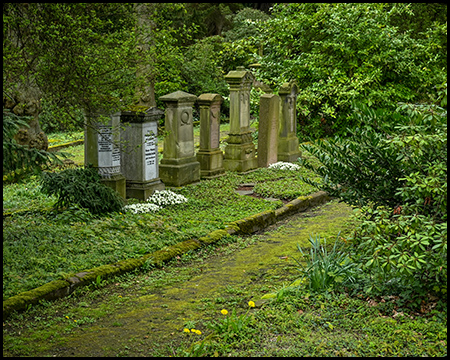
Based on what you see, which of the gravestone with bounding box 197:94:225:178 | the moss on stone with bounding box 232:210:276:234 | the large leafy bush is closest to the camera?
the large leafy bush

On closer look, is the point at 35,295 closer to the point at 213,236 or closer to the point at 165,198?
the point at 213,236

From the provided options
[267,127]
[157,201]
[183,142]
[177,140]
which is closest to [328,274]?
[157,201]

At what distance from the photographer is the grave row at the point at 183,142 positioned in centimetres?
991

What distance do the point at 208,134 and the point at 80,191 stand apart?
4901 millimetres

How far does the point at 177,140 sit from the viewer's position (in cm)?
1185

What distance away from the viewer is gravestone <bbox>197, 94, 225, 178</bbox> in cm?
1309

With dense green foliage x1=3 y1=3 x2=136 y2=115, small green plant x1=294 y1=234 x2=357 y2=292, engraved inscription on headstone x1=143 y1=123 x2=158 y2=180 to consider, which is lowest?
small green plant x1=294 y1=234 x2=357 y2=292

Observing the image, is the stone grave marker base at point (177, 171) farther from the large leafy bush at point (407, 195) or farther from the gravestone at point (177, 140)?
the large leafy bush at point (407, 195)

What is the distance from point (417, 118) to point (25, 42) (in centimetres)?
496

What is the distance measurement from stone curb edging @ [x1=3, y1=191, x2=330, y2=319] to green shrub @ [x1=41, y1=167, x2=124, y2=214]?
161 centimetres

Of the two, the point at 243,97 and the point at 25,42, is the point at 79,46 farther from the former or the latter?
the point at 243,97

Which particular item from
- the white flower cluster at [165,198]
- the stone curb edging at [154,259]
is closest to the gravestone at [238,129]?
the stone curb edging at [154,259]

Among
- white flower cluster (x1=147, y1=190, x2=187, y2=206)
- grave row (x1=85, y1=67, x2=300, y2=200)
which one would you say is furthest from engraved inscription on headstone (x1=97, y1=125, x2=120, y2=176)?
white flower cluster (x1=147, y1=190, x2=187, y2=206)

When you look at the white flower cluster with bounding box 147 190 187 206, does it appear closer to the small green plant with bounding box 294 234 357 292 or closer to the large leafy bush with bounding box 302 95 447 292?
the large leafy bush with bounding box 302 95 447 292
